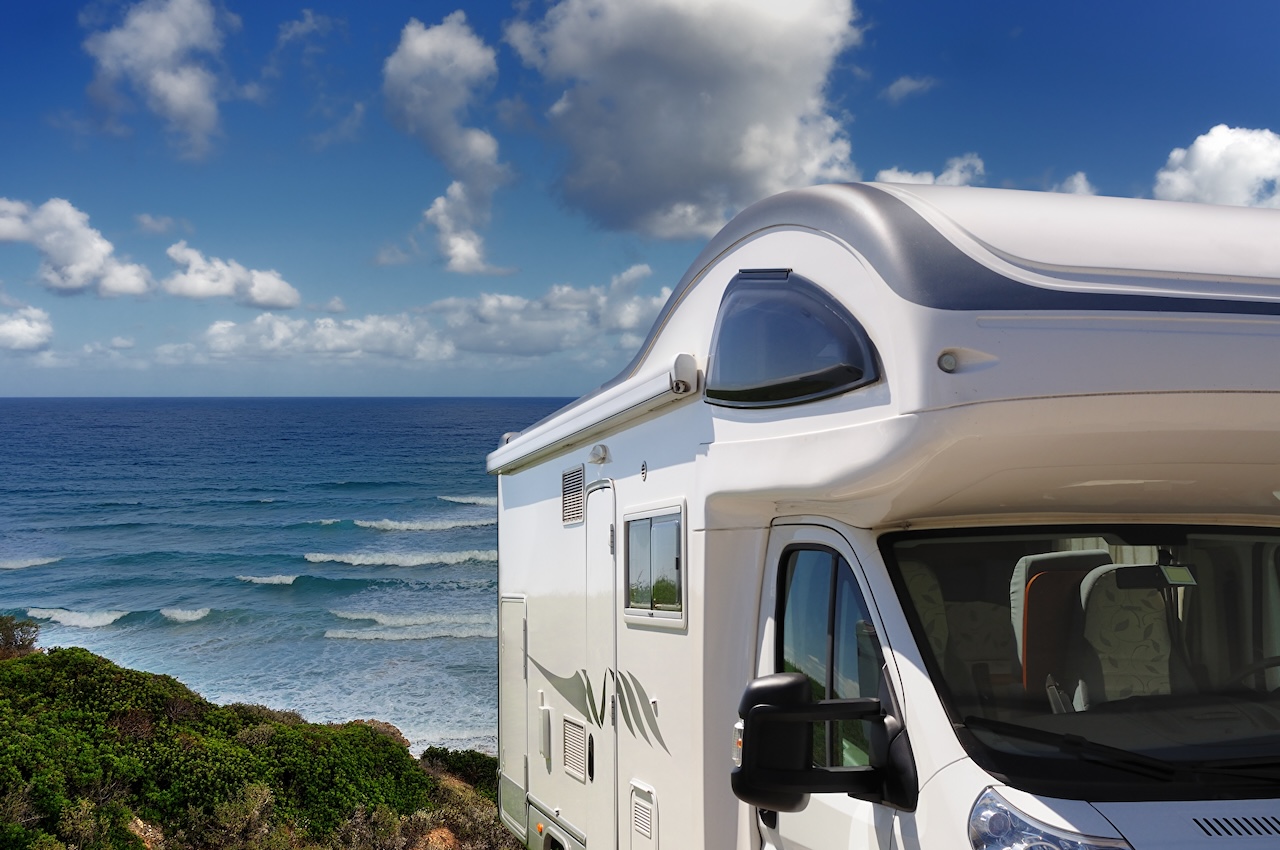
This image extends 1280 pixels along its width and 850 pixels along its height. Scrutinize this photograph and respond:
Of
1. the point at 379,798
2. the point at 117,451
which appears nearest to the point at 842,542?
the point at 379,798

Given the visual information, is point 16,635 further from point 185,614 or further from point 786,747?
point 786,747

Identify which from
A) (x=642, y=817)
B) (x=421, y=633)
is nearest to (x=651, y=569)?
(x=642, y=817)

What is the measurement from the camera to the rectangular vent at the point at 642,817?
4508mm

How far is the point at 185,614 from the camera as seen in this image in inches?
1383

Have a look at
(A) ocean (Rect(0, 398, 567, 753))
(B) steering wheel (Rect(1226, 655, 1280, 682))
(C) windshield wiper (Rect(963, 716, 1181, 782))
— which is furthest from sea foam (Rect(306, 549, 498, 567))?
(C) windshield wiper (Rect(963, 716, 1181, 782))

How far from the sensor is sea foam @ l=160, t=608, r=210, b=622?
3481 centimetres

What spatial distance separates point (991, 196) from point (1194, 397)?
0.85 m

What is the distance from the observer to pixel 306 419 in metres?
96.9

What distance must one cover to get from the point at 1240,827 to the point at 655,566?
2368mm

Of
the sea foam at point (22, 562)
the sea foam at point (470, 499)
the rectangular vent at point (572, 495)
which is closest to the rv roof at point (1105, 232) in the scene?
the rectangular vent at point (572, 495)

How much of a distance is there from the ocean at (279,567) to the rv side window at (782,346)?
1703cm

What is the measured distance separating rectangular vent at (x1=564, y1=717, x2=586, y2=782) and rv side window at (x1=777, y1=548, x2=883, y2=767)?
88.4 inches

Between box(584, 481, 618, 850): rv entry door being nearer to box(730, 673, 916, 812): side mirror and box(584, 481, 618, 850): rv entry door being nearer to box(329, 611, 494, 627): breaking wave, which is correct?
box(730, 673, 916, 812): side mirror

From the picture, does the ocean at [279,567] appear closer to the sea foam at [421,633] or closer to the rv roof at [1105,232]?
the sea foam at [421,633]
